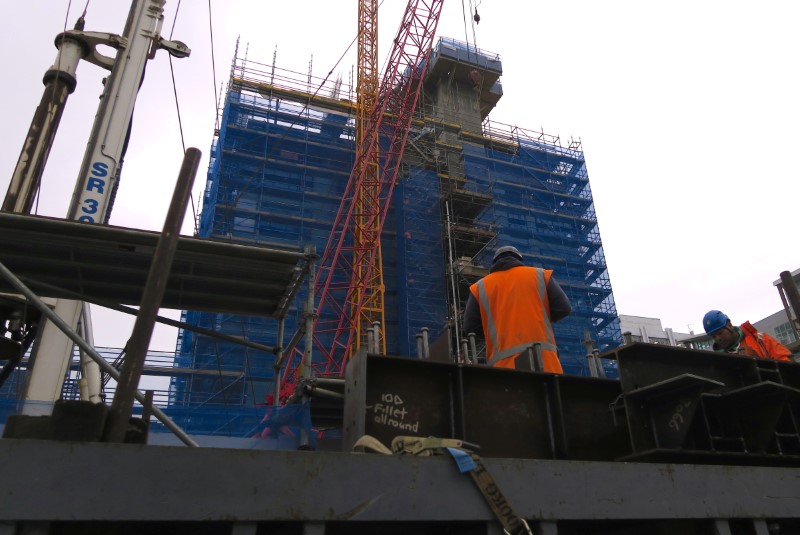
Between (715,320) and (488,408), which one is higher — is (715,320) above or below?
above

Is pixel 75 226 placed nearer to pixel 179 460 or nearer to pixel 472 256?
pixel 179 460

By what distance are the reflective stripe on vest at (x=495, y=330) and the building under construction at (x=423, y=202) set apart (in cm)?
1788

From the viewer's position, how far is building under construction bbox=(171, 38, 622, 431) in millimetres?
25016

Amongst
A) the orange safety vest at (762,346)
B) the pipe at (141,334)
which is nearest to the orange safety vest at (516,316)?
the orange safety vest at (762,346)

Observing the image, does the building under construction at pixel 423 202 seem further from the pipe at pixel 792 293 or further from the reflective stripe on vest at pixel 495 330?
the reflective stripe on vest at pixel 495 330

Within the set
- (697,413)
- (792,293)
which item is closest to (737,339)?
(697,413)

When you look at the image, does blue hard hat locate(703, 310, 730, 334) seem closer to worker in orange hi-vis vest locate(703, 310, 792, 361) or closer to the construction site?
worker in orange hi-vis vest locate(703, 310, 792, 361)

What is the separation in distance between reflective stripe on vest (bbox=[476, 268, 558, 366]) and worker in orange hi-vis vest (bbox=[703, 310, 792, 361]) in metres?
1.97

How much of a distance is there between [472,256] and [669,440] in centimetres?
2534

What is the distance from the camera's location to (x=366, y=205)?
26562 millimetres

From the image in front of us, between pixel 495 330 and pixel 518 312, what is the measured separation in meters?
0.25

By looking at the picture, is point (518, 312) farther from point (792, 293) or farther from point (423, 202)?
point (423, 202)

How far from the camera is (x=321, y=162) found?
28.9 meters

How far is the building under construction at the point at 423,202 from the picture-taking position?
25016 mm
